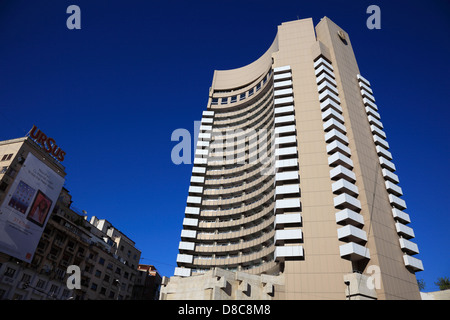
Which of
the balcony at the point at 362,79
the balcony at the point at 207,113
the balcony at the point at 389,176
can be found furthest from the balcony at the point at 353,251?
the balcony at the point at 207,113

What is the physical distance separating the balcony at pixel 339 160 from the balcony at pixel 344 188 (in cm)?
454

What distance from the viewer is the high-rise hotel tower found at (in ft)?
156

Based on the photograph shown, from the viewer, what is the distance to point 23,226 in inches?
2237

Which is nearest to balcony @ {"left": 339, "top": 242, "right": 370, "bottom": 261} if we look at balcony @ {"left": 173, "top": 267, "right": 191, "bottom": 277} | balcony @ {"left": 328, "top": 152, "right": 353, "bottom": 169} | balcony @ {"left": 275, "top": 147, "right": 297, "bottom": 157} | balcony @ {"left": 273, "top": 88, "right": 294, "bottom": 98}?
balcony @ {"left": 328, "top": 152, "right": 353, "bottom": 169}

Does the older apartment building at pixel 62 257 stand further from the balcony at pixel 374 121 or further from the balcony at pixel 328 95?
the balcony at pixel 374 121

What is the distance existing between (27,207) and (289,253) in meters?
48.9

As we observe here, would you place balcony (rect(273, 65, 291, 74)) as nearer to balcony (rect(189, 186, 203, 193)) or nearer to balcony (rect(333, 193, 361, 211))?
balcony (rect(189, 186, 203, 193))

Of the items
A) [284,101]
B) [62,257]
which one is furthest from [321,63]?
[62,257]

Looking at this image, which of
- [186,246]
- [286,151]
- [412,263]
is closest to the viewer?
[412,263]

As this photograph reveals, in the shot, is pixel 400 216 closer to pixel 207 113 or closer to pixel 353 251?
pixel 353 251

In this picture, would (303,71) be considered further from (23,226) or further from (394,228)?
(23,226)

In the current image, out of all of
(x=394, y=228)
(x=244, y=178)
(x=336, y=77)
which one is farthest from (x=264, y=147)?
(x=394, y=228)

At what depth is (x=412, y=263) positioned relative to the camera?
50.7 m

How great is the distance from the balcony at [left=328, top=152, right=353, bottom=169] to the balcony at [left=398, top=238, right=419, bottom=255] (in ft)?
50.4
